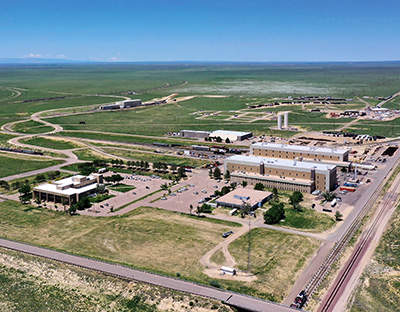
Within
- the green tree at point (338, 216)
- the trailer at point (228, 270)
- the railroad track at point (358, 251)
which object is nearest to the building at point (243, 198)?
the green tree at point (338, 216)

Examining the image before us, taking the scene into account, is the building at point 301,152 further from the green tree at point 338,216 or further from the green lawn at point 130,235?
the green lawn at point 130,235

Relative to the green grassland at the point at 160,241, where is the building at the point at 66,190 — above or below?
above

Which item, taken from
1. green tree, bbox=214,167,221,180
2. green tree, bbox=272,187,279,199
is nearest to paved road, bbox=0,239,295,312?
green tree, bbox=272,187,279,199

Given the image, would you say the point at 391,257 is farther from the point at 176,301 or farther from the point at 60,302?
the point at 60,302

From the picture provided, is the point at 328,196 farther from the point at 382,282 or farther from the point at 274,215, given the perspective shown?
the point at 382,282

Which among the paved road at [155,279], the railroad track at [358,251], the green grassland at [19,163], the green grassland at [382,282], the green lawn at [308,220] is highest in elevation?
the green grassland at [19,163]

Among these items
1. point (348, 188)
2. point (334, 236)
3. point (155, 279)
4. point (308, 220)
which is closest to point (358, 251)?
point (334, 236)

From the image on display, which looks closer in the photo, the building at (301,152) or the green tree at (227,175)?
the green tree at (227,175)
